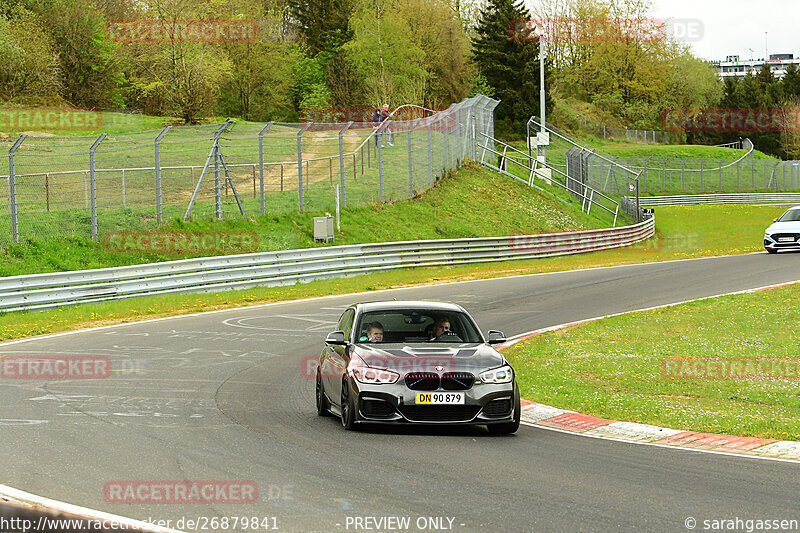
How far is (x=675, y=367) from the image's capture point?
1407 centimetres

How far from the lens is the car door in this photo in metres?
10.4

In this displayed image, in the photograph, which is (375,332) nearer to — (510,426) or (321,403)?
(321,403)

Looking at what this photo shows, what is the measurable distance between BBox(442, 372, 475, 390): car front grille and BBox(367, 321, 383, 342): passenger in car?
52.9 inches

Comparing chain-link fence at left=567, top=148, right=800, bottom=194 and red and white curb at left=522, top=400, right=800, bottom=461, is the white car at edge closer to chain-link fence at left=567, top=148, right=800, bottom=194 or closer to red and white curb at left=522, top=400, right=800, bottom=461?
red and white curb at left=522, top=400, right=800, bottom=461

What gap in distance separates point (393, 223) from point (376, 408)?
88.4 ft

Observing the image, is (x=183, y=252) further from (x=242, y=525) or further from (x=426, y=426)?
(x=242, y=525)

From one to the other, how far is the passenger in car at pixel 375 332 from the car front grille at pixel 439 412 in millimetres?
1369

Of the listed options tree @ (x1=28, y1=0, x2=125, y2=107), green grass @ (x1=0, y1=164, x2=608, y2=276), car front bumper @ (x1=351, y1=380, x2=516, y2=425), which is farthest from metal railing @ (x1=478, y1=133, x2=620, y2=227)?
car front bumper @ (x1=351, y1=380, x2=516, y2=425)

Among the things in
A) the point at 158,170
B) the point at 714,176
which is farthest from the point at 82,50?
the point at 714,176

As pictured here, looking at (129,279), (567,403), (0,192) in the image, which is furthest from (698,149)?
(567,403)

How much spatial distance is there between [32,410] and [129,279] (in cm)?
1381

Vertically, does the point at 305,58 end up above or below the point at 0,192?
above

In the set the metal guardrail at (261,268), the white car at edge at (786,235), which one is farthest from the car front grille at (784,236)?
the metal guardrail at (261,268)

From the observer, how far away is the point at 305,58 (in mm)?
86875
